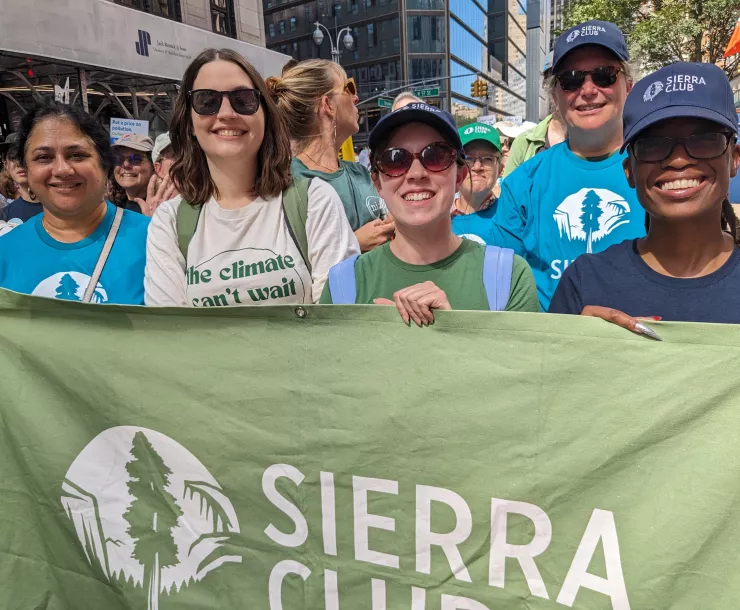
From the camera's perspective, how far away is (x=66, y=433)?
175 centimetres

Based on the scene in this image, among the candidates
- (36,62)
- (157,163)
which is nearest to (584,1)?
(36,62)

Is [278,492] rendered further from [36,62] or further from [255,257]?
[36,62]

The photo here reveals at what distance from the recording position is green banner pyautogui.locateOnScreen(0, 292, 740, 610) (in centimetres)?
130

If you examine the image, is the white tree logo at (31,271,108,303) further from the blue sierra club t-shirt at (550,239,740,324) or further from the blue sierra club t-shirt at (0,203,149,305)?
the blue sierra club t-shirt at (550,239,740,324)

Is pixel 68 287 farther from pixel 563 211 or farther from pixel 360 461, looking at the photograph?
pixel 563 211

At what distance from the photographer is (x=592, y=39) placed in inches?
87.4

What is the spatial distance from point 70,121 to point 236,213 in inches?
35.9

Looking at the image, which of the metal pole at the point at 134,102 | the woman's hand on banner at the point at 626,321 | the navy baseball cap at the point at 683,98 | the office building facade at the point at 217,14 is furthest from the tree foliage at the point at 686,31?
the woman's hand on banner at the point at 626,321

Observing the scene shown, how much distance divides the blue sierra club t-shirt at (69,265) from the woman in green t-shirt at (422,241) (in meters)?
0.85

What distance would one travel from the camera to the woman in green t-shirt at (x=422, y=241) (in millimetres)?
1716

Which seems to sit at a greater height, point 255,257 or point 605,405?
point 255,257

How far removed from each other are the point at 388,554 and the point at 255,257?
1039 millimetres

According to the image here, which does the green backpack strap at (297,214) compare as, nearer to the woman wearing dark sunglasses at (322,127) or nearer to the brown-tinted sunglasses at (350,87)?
the woman wearing dark sunglasses at (322,127)

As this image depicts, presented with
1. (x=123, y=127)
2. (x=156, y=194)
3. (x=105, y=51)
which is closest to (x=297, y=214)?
(x=156, y=194)
